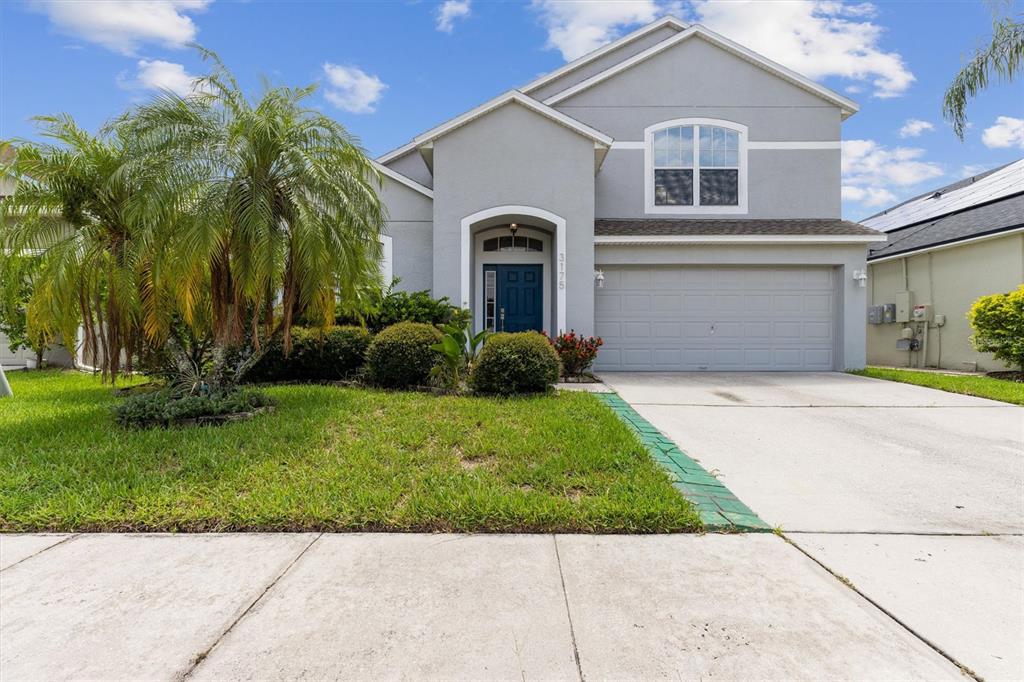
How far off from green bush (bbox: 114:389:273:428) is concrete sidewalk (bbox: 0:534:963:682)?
2.45 m

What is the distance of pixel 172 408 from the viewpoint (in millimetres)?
5594

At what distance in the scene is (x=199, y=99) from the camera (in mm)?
5664

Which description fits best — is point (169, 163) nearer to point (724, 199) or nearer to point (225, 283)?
point (225, 283)

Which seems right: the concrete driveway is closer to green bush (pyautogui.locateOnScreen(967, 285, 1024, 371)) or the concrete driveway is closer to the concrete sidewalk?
the concrete sidewalk

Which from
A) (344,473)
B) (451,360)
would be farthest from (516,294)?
(344,473)

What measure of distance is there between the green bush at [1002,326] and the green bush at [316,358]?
513 inches

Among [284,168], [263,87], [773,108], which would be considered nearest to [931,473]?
[284,168]

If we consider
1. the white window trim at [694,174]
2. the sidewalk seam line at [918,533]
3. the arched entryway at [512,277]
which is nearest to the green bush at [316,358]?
the arched entryway at [512,277]

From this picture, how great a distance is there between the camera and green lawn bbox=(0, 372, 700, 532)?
11.2ft

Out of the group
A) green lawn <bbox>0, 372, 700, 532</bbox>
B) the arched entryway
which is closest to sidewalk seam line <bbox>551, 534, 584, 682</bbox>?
green lawn <bbox>0, 372, 700, 532</bbox>

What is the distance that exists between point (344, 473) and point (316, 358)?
4.84 meters

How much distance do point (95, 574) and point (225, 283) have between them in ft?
12.8

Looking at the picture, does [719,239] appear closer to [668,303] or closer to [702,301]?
[702,301]

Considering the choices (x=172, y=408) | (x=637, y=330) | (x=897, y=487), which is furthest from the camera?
(x=637, y=330)
